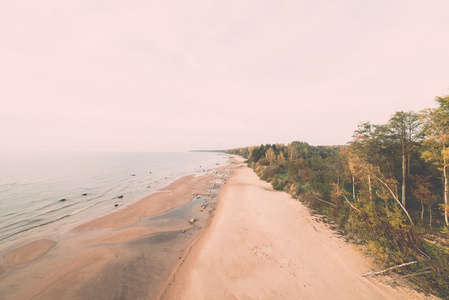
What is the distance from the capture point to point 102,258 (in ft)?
38.9

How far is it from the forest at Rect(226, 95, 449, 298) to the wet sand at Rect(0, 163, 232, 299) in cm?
1567

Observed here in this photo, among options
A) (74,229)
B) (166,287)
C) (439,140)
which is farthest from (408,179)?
(74,229)

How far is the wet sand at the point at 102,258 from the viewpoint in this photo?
9.34 metres

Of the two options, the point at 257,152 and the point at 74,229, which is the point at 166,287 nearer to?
the point at 74,229

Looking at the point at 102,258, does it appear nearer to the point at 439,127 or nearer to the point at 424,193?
the point at 439,127

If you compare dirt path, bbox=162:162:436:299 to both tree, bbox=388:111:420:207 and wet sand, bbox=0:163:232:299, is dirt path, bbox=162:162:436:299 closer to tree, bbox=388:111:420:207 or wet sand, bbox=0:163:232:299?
wet sand, bbox=0:163:232:299

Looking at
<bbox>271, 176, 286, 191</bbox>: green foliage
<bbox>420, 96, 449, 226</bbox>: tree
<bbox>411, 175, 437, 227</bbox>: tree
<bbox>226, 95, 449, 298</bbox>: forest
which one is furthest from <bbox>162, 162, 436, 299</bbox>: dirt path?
<bbox>271, 176, 286, 191</bbox>: green foliage

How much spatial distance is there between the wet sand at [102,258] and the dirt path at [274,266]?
1993mm

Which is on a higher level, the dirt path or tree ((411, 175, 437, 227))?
tree ((411, 175, 437, 227))

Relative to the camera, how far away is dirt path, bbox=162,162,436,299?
344 inches

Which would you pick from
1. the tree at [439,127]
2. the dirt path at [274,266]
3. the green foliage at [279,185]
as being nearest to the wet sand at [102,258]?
the dirt path at [274,266]

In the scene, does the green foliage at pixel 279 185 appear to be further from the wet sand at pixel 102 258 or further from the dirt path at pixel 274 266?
the wet sand at pixel 102 258

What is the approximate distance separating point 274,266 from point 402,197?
53.4ft

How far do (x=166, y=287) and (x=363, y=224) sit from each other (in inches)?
639
